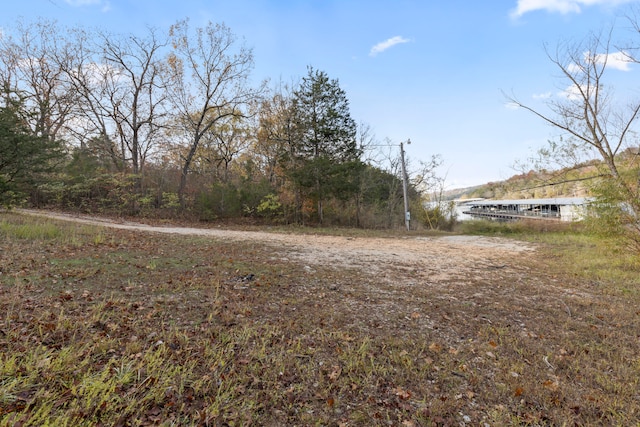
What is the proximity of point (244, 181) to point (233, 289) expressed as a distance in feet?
49.6

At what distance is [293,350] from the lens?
10.3ft

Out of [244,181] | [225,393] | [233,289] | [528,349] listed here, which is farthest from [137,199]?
[528,349]

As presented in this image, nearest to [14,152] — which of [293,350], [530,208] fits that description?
[293,350]

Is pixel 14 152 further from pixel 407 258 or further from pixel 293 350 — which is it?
pixel 407 258

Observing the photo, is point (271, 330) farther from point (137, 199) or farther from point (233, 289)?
point (137, 199)

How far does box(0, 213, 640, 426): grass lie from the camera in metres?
2.28

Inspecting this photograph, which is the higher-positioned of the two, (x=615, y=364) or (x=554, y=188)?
(x=554, y=188)

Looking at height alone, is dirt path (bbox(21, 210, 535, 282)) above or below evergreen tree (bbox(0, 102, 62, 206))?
below

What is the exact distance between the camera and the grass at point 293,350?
2.28 meters

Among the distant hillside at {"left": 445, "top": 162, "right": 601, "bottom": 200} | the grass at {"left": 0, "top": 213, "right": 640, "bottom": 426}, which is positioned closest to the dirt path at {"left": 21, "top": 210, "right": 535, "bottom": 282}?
the grass at {"left": 0, "top": 213, "right": 640, "bottom": 426}

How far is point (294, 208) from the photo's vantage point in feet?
59.3

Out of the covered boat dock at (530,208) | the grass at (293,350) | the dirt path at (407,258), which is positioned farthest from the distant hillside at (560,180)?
the covered boat dock at (530,208)

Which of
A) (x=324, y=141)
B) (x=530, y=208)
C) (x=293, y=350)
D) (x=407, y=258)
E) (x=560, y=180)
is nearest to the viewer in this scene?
(x=293, y=350)

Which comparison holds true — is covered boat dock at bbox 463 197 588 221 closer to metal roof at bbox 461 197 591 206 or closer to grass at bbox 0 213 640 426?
metal roof at bbox 461 197 591 206
